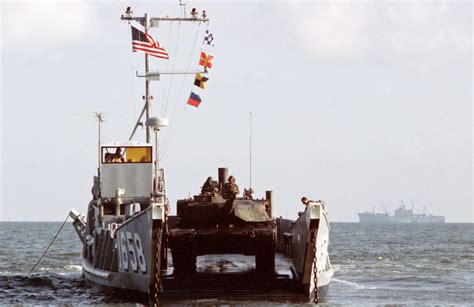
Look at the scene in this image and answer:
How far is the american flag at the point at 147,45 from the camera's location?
30.8 m

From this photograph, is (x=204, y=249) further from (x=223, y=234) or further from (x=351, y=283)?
(x=351, y=283)

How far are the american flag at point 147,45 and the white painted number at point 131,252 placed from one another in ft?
24.3

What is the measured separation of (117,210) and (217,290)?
6891mm

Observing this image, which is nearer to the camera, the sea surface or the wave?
the sea surface

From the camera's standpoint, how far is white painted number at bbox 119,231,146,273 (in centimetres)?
2369

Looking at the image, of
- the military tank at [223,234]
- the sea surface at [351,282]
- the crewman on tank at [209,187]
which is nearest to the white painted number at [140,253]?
the military tank at [223,234]

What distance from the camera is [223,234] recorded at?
956 inches

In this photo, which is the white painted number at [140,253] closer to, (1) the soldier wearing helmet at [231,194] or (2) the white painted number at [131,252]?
(2) the white painted number at [131,252]

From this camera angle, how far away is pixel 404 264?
47.9m

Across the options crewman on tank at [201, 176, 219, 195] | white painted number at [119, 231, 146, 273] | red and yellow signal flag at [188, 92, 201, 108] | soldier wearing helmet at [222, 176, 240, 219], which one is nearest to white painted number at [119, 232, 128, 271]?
white painted number at [119, 231, 146, 273]

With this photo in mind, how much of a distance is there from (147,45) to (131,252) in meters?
8.53

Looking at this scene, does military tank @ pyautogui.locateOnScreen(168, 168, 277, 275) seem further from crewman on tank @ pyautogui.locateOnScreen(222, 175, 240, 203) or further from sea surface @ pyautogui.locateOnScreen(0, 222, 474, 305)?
sea surface @ pyautogui.locateOnScreen(0, 222, 474, 305)

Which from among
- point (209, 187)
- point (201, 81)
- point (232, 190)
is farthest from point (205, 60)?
point (232, 190)

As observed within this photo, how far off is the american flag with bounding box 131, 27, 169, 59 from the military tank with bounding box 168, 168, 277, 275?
22.2ft
